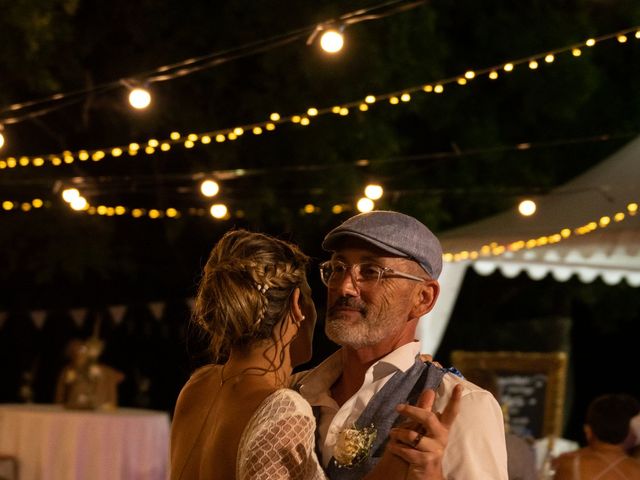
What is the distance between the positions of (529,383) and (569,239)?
1.85 meters

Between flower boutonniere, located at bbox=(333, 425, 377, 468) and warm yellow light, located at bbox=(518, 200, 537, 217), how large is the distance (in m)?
6.26

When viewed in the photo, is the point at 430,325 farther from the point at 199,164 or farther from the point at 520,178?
the point at 520,178

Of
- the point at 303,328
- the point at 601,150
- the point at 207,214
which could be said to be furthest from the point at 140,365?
the point at 303,328

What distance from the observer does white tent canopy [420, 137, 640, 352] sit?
26.2ft

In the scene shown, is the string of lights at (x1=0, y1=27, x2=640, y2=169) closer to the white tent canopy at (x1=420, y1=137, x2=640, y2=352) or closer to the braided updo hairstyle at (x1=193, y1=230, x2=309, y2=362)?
the white tent canopy at (x1=420, y1=137, x2=640, y2=352)

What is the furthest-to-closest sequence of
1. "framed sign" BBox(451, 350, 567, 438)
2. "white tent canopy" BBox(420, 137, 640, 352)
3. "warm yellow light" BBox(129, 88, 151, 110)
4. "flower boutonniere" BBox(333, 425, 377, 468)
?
"framed sign" BBox(451, 350, 567, 438)
"white tent canopy" BBox(420, 137, 640, 352)
"warm yellow light" BBox(129, 88, 151, 110)
"flower boutonniere" BBox(333, 425, 377, 468)

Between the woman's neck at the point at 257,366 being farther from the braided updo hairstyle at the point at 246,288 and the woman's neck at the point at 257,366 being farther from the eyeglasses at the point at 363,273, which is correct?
the eyeglasses at the point at 363,273

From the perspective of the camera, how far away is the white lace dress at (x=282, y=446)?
250 centimetres

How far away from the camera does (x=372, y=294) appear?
2.82 meters

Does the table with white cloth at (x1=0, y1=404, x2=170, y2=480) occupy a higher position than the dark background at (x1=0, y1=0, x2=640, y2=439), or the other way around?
the dark background at (x1=0, y1=0, x2=640, y2=439)

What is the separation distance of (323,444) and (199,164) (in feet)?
34.1

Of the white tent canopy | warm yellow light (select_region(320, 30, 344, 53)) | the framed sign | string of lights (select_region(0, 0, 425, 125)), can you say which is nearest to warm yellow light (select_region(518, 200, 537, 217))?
the white tent canopy

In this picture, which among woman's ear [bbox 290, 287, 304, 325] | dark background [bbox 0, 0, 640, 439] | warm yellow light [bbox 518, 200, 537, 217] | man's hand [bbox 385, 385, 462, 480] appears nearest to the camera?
man's hand [bbox 385, 385, 462, 480]

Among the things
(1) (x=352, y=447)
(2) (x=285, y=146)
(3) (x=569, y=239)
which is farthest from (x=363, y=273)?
(2) (x=285, y=146)
